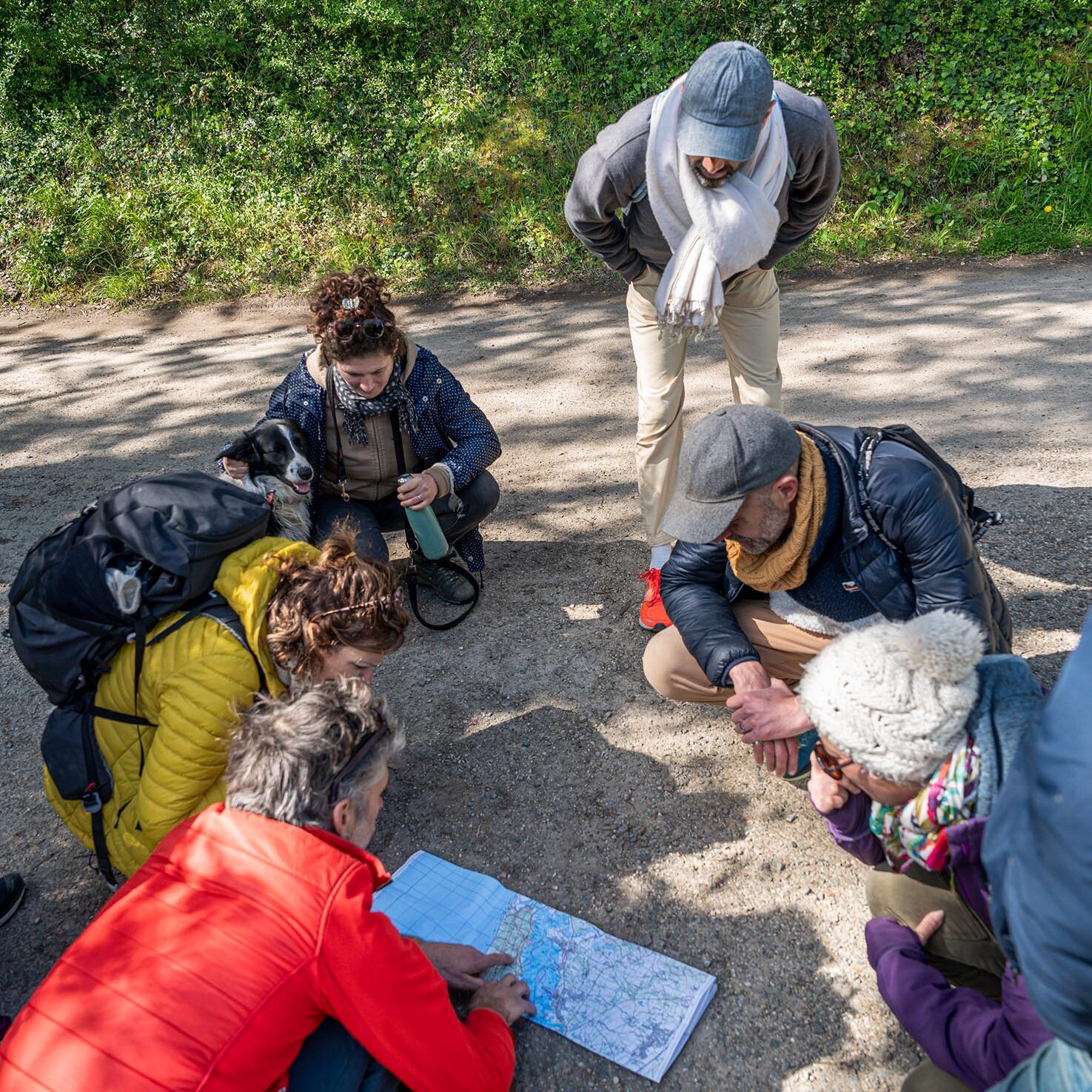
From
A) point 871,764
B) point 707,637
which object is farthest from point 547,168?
point 871,764

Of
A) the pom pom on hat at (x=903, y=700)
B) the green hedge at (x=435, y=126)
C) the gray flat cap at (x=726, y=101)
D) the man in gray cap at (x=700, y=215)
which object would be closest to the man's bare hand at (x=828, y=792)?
the pom pom on hat at (x=903, y=700)

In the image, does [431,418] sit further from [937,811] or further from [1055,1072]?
[1055,1072]

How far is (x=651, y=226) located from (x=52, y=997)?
10.2 ft

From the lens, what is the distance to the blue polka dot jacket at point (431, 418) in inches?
145

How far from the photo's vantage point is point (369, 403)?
11.9ft

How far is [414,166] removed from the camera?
28.5 ft

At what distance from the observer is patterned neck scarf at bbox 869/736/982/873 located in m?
1.83

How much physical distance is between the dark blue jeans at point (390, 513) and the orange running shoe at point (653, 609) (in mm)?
750

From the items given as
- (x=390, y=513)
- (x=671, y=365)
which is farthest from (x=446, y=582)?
(x=671, y=365)

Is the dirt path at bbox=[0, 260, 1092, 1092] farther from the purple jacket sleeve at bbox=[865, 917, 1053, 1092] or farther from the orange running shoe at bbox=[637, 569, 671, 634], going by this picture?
the purple jacket sleeve at bbox=[865, 917, 1053, 1092]

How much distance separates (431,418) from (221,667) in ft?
5.58

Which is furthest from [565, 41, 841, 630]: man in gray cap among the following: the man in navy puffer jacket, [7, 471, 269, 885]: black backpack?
the man in navy puffer jacket

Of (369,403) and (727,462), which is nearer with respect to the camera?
(727,462)

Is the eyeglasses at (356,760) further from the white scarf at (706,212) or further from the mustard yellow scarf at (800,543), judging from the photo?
the white scarf at (706,212)
